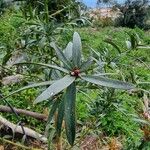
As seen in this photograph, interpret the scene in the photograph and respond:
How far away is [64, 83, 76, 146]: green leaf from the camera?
2.88 ft

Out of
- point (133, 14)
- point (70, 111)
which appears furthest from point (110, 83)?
point (133, 14)

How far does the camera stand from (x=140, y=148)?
5.55 ft

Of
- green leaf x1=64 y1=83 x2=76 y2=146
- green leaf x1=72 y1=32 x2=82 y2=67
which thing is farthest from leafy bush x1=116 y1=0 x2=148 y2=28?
green leaf x1=64 y1=83 x2=76 y2=146

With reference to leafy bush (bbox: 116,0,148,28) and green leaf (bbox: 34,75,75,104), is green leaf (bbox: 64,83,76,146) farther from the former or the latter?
leafy bush (bbox: 116,0,148,28)

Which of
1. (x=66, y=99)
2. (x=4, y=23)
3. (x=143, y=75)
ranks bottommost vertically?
(x=143, y=75)

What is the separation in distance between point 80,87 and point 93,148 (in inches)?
94.6

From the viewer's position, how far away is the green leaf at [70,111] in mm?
877

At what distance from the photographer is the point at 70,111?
89 cm

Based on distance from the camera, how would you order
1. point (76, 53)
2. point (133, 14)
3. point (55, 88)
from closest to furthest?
point (55, 88) → point (76, 53) → point (133, 14)

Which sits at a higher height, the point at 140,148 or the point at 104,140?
the point at 140,148

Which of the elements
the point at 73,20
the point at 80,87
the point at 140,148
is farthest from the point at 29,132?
the point at 80,87

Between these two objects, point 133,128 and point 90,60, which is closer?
point 90,60

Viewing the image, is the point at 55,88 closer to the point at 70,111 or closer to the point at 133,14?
the point at 70,111

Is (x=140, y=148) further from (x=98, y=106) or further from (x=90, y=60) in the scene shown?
(x=90, y=60)
